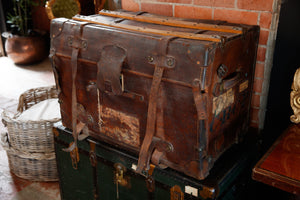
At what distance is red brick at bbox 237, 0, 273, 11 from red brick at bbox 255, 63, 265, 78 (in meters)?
0.28

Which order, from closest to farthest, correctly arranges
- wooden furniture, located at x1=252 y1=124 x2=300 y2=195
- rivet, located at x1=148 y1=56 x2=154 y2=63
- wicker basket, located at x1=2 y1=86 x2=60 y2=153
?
wooden furniture, located at x1=252 y1=124 x2=300 y2=195 → rivet, located at x1=148 y1=56 x2=154 y2=63 → wicker basket, located at x1=2 y1=86 x2=60 y2=153

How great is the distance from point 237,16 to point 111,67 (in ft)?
2.31

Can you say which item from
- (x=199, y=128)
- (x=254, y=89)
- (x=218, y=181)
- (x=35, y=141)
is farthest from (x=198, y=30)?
(x=35, y=141)

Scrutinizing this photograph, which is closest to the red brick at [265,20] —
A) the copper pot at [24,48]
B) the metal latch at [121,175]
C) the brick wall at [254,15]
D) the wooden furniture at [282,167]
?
the brick wall at [254,15]

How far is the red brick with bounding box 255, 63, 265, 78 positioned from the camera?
1.65m

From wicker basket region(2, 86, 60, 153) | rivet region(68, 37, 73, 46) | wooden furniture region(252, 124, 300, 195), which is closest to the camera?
wooden furniture region(252, 124, 300, 195)

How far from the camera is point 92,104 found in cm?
161

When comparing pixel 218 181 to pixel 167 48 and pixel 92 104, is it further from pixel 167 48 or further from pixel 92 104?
pixel 92 104

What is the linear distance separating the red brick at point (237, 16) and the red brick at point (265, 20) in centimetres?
3

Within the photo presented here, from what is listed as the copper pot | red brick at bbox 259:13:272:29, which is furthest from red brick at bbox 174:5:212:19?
the copper pot

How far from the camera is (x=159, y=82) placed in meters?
1.27

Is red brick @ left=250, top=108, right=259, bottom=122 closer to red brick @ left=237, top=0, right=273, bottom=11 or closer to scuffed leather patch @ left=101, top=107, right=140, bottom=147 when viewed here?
red brick @ left=237, top=0, right=273, bottom=11

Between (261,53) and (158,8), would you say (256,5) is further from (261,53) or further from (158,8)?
(158,8)

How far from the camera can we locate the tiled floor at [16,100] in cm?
231
